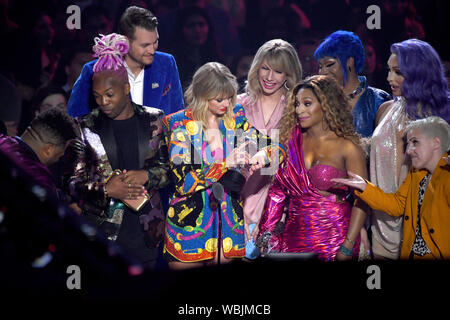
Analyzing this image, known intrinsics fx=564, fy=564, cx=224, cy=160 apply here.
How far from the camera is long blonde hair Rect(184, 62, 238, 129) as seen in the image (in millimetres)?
3572

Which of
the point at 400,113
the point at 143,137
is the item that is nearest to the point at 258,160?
the point at 143,137

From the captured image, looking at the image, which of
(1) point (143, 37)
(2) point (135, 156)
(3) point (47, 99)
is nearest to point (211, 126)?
(2) point (135, 156)

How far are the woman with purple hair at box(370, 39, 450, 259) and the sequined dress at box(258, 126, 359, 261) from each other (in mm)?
433

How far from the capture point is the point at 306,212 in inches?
146

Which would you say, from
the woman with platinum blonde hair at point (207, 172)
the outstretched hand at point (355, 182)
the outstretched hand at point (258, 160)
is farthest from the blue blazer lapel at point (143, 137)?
the outstretched hand at point (355, 182)

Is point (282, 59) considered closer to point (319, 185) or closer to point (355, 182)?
point (319, 185)

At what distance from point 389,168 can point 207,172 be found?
53.0 inches

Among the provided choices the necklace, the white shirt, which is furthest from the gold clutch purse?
the necklace

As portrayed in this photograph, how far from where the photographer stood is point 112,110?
11.8 feet

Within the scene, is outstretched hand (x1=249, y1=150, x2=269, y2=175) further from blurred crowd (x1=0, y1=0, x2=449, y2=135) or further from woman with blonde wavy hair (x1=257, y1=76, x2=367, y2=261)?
blurred crowd (x1=0, y1=0, x2=449, y2=135)

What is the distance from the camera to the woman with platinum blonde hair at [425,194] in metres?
3.29

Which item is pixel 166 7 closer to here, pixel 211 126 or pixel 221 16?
pixel 221 16

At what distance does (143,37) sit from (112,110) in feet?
3.31
